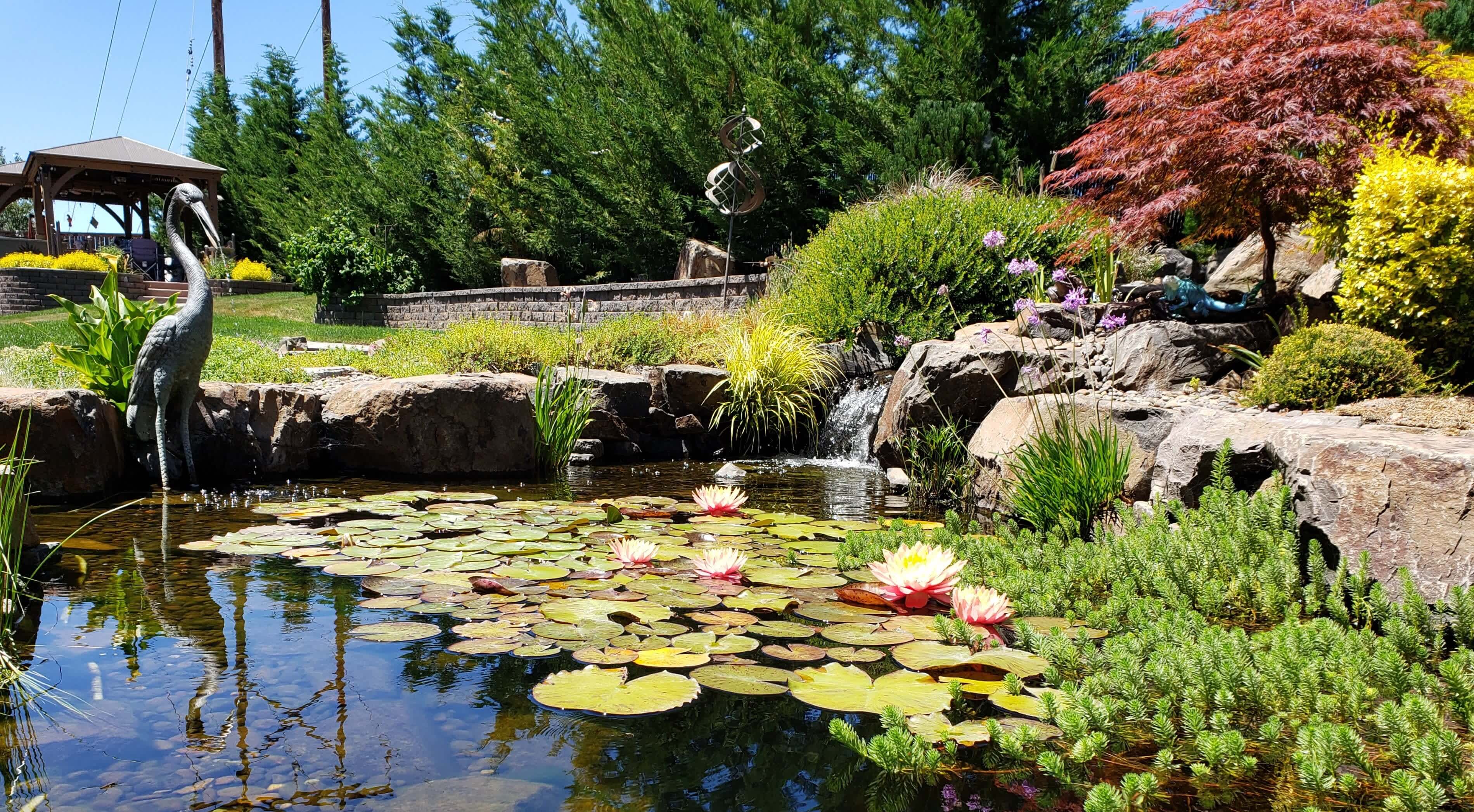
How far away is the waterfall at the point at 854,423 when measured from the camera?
738cm

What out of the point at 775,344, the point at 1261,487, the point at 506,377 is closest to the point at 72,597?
the point at 506,377

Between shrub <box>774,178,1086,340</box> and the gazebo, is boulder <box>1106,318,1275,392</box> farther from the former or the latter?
the gazebo

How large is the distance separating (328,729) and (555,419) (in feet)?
14.3

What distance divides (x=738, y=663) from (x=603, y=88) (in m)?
14.3

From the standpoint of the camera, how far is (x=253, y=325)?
43.4 ft

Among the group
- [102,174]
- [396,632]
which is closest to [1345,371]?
[396,632]

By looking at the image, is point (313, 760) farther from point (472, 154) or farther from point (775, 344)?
point (472, 154)

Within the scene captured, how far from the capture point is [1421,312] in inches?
166

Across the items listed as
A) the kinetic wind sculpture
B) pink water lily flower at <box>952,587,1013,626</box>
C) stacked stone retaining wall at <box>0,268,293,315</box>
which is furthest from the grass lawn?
pink water lily flower at <box>952,587,1013,626</box>

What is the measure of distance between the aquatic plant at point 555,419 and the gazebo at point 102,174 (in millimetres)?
17682

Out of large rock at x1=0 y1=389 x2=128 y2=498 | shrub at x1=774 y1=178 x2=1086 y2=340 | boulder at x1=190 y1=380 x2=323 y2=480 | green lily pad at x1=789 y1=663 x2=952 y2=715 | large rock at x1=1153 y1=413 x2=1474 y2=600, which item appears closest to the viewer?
green lily pad at x1=789 y1=663 x2=952 y2=715

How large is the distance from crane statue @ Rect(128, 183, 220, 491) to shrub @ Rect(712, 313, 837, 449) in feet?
12.4

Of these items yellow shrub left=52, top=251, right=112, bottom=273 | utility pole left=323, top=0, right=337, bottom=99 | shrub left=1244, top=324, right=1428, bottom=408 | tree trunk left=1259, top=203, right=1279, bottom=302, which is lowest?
shrub left=1244, top=324, right=1428, bottom=408

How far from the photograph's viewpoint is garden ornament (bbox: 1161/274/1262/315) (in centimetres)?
576
